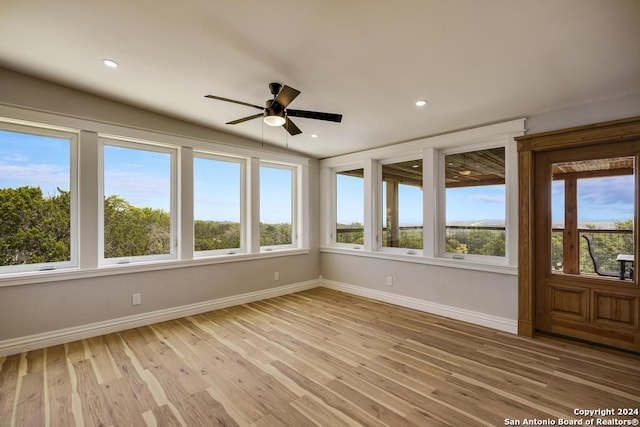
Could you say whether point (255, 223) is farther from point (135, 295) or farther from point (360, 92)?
point (360, 92)

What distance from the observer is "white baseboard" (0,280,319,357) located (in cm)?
294

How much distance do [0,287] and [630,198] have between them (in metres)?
6.17

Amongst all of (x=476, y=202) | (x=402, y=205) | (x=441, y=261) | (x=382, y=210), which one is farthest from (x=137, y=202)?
(x=476, y=202)

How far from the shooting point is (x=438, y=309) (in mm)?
4055

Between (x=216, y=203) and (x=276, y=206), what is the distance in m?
1.10

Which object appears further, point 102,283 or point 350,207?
point 350,207

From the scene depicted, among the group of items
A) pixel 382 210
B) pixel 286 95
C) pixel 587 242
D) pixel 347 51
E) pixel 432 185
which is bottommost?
pixel 587 242

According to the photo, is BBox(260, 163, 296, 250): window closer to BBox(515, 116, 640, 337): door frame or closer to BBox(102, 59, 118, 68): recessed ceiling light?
BBox(102, 59, 118, 68): recessed ceiling light

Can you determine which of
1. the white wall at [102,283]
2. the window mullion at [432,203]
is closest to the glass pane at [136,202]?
the white wall at [102,283]

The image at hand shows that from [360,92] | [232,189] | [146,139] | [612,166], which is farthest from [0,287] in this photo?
[612,166]

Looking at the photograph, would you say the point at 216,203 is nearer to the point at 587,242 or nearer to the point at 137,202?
the point at 137,202

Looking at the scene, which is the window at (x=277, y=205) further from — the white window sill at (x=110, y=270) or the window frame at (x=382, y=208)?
the window frame at (x=382, y=208)

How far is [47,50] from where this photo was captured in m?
2.57

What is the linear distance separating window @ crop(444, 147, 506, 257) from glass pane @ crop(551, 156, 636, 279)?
0.58 meters
